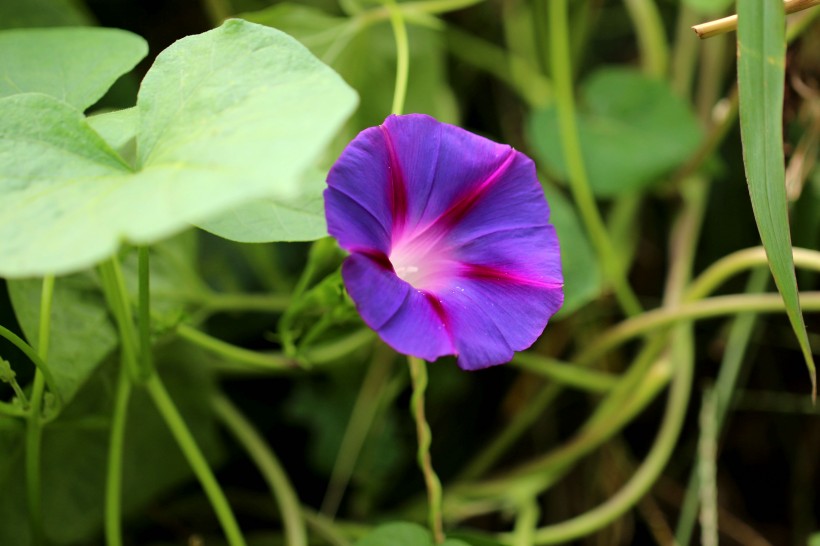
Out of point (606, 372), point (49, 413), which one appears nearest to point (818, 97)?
point (606, 372)

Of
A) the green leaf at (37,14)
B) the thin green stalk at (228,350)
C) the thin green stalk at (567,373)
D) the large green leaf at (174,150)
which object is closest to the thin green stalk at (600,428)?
the thin green stalk at (567,373)

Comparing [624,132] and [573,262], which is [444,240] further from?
[624,132]

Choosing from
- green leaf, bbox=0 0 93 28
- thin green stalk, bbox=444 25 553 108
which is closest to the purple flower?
green leaf, bbox=0 0 93 28

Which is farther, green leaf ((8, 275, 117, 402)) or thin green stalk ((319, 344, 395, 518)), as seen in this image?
thin green stalk ((319, 344, 395, 518))

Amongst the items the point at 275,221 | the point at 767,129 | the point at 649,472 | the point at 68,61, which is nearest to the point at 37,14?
the point at 68,61

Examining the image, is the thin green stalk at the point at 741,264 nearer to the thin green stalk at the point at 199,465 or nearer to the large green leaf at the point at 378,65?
the large green leaf at the point at 378,65

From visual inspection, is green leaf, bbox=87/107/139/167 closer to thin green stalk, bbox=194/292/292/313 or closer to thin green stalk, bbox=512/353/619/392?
thin green stalk, bbox=194/292/292/313
